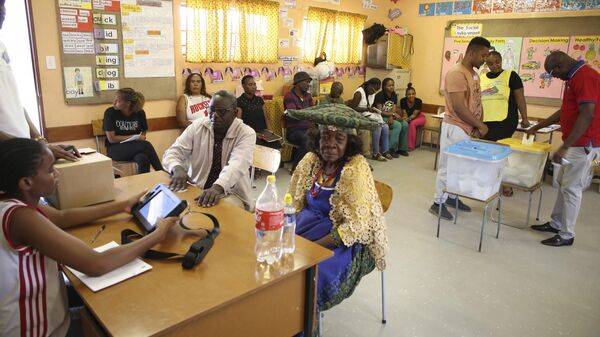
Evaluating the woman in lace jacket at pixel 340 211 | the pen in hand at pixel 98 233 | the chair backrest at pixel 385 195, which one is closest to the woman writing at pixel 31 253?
the pen in hand at pixel 98 233

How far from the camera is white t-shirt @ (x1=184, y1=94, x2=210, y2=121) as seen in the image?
4.74m

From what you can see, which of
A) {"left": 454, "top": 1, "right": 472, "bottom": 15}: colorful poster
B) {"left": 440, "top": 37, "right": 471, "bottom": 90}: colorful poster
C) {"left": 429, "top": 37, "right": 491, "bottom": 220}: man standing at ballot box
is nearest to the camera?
{"left": 429, "top": 37, "right": 491, "bottom": 220}: man standing at ballot box

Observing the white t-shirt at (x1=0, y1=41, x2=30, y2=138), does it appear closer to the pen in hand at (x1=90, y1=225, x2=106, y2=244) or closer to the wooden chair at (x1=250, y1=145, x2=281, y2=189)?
the pen in hand at (x1=90, y1=225, x2=106, y2=244)

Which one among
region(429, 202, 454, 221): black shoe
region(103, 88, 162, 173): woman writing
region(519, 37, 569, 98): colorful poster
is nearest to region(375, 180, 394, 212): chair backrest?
region(429, 202, 454, 221): black shoe

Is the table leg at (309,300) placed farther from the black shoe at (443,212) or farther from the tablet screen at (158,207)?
the black shoe at (443,212)

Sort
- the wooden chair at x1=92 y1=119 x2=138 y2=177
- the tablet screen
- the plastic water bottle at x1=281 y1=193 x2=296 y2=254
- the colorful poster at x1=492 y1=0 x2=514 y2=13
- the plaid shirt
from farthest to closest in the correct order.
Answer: the colorful poster at x1=492 y1=0 x2=514 y2=13, the plaid shirt, the wooden chair at x1=92 y1=119 x2=138 y2=177, the tablet screen, the plastic water bottle at x1=281 y1=193 x2=296 y2=254

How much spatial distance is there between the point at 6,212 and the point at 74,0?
3.35 m

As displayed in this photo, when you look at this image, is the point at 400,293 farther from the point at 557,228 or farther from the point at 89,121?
the point at 89,121

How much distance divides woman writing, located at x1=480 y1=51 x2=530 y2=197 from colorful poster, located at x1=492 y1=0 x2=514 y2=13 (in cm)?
238

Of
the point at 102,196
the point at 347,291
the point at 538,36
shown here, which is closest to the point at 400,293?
the point at 347,291

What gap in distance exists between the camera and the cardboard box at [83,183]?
1.90 m

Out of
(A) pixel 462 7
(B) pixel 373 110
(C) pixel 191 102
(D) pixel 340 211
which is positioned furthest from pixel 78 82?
(A) pixel 462 7

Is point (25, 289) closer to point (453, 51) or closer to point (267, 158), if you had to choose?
point (267, 158)

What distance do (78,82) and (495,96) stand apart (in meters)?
4.09
